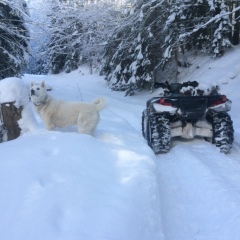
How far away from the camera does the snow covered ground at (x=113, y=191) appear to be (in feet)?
8.50

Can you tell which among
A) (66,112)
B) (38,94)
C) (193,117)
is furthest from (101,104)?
(193,117)

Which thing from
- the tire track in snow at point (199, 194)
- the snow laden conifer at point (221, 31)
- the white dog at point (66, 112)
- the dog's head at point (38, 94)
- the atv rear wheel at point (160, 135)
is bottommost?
the tire track in snow at point (199, 194)

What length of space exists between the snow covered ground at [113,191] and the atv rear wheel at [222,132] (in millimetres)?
147

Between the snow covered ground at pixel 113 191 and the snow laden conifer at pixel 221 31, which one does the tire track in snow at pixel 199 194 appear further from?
the snow laden conifer at pixel 221 31

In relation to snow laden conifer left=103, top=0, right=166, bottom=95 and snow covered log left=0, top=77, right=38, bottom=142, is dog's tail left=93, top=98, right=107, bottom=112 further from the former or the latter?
snow laden conifer left=103, top=0, right=166, bottom=95

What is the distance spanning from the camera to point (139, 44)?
16688mm

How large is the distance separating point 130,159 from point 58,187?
1.72m

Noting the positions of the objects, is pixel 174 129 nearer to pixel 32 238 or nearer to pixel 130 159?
pixel 130 159

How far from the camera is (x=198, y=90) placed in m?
6.35

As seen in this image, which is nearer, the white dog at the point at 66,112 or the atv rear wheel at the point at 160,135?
the atv rear wheel at the point at 160,135

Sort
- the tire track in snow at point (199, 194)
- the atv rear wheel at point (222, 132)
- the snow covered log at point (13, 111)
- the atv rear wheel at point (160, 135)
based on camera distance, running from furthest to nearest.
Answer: the snow covered log at point (13, 111) < the atv rear wheel at point (160, 135) < the atv rear wheel at point (222, 132) < the tire track in snow at point (199, 194)

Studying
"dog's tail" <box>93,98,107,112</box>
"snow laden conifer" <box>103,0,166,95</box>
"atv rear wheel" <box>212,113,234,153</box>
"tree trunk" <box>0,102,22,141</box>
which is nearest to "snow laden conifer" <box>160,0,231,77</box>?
"snow laden conifer" <box>103,0,166,95</box>

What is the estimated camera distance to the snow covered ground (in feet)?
8.50

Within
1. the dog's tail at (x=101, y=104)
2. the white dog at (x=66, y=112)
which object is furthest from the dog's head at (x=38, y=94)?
the dog's tail at (x=101, y=104)
